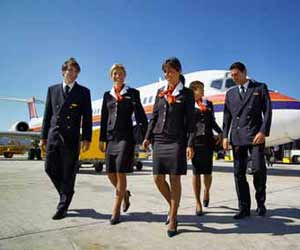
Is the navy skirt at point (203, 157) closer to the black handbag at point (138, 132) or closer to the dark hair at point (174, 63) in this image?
the black handbag at point (138, 132)

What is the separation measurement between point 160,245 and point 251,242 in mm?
881

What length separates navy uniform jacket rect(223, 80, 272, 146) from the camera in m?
4.52

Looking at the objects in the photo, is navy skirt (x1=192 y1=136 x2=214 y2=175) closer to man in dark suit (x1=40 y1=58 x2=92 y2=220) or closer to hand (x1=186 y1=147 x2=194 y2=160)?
hand (x1=186 y1=147 x2=194 y2=160)

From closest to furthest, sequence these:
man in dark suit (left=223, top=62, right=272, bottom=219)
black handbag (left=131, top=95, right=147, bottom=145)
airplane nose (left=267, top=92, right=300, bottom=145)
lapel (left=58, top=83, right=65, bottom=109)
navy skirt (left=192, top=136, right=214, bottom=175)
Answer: black handbag (left=131, top=95, right=147, bottom=145) < man in dark suit (left=223, top=62, right=272, bottom=219) < lapel (left=58, top=83, right=65, bottom=109) < navy skirt (left=192, top=136, right=214, bottom=175) < airplane nose (left=267, top=92, right=300, bottom=145)

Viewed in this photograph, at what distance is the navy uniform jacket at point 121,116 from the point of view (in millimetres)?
4293

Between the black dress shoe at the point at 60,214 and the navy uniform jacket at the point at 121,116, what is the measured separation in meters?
1.05

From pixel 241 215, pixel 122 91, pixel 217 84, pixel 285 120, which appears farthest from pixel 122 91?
pixel 217 84

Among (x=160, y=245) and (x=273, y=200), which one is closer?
(x=160, y=245)

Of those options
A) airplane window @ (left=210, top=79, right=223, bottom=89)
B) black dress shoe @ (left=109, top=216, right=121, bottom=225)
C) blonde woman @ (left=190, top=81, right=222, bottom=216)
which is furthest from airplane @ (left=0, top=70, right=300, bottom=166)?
black dress shoe @ (left=109, top=216, right=121, bottom=225)

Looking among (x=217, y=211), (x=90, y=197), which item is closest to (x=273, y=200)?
(x=217, y=211)

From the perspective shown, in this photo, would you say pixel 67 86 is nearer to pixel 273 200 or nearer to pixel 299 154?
pixel 273 200

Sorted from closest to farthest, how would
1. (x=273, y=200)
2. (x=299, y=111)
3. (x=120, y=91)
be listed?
1. (x=120, y=91)
2. (x=273, y=200)
3. (x=299, y=111)

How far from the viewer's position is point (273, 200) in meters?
5.74

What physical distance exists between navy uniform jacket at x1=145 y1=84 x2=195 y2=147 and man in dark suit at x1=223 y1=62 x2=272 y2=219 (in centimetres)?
107
